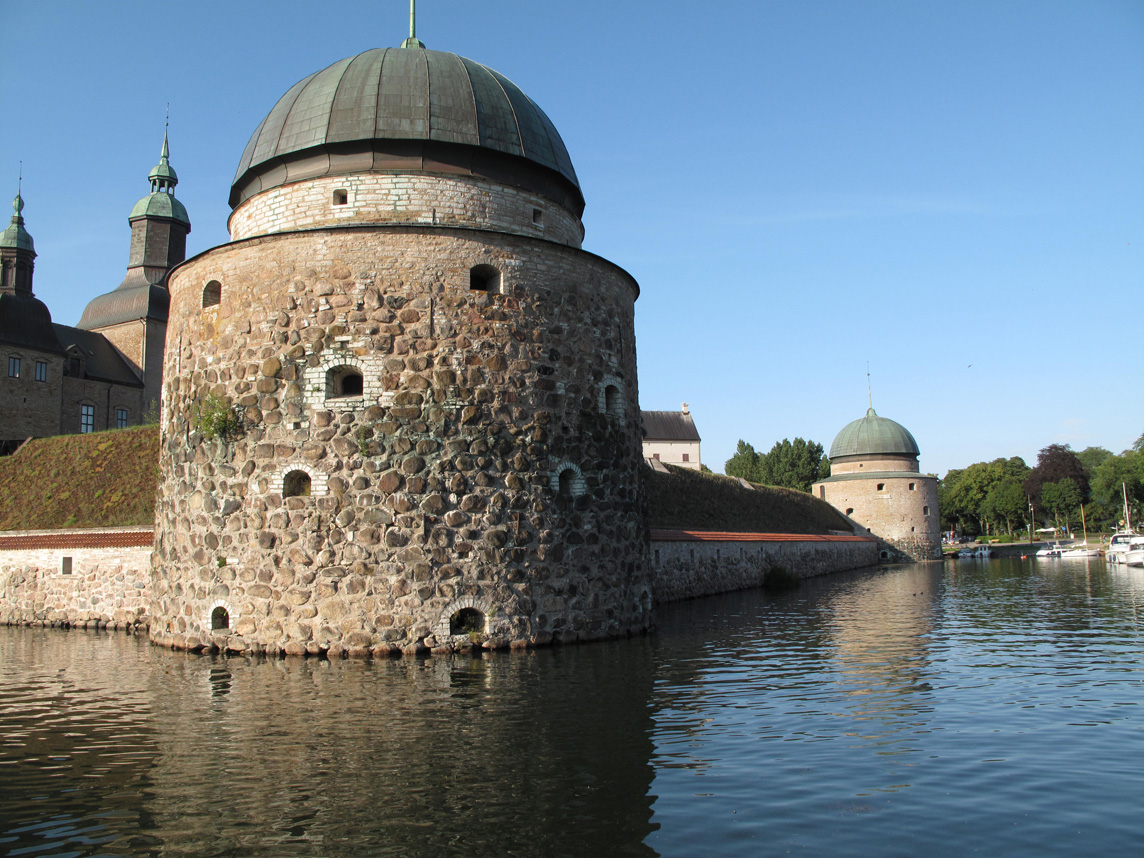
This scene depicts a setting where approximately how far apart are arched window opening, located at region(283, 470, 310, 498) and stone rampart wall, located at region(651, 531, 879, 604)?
10.3 meters

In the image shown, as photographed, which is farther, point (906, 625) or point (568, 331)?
point (906, 625)

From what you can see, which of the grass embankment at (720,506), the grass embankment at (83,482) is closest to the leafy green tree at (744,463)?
the grass embankment at (720,506)

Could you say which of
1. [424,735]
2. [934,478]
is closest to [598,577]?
[424,735]

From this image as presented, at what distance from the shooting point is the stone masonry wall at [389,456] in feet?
42.4

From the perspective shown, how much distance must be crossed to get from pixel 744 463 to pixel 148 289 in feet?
162

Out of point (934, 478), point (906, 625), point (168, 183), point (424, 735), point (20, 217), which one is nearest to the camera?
point (424, 735)

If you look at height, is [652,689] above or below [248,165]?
below

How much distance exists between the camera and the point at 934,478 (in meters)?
55.8

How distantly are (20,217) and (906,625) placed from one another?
43.3 metres

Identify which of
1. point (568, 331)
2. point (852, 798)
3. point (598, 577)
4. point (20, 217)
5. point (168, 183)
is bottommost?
point (852, 798)

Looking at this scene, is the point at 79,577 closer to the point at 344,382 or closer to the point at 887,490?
the point at 344,382

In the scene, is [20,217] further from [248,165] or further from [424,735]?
[424,735]

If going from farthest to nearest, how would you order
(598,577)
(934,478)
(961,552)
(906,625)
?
1. (961,552)
2. (934,478)
3. (906,625)
4. (598,577)

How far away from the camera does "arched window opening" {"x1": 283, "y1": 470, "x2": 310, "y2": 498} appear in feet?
43.5
